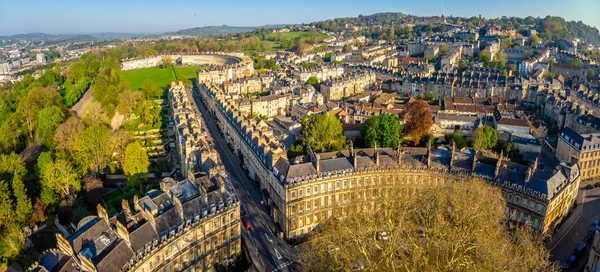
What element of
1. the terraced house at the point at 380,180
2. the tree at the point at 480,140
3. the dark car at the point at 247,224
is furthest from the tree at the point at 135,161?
the tree at the point at 480,140

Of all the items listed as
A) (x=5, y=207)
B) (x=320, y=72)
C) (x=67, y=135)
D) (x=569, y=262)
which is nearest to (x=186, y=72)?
(x=320, y=72)

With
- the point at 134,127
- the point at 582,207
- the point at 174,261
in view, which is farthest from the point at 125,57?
the point at 582,207

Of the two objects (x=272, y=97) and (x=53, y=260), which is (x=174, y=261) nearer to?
(x=53, y=260)

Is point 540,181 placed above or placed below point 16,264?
above

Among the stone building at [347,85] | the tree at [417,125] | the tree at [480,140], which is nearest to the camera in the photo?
the tree at [480,140]

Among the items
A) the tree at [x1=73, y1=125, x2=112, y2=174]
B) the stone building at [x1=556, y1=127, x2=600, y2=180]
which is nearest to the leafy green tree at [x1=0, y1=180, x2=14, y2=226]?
the tree at [x1=73, y1=125, x2=112, y2=174]

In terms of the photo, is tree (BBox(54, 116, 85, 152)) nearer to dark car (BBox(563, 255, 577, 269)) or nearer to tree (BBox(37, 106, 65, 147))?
tree (BBox(37, 106, 65, 147))

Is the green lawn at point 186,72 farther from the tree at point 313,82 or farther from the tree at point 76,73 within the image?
the tree at point 313,82
